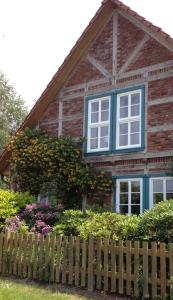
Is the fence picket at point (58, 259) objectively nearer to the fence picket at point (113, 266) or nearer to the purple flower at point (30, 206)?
the fence picket at point (113, 266)

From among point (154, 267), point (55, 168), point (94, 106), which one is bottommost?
point (154, 267)

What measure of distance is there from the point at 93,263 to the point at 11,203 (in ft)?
21.2

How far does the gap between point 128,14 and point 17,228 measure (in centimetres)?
865

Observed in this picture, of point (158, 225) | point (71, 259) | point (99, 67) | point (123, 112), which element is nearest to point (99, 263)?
point (71, 259)

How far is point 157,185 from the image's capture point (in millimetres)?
14734

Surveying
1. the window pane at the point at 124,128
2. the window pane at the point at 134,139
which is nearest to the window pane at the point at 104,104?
the window pane at the point at 124,128

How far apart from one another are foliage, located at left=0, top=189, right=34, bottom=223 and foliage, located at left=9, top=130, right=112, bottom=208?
1350mm

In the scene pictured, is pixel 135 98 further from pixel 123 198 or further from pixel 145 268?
pixel 145 268

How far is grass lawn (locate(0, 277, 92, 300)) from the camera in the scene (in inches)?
324

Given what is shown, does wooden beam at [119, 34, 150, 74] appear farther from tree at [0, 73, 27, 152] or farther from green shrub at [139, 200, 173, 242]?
tree at [0, 73, 27, 152]

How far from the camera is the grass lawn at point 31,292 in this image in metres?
8.23

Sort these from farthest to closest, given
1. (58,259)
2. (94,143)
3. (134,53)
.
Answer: (94,143)
(134,53)
(58,259)

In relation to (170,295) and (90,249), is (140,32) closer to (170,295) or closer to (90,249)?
(90,249)

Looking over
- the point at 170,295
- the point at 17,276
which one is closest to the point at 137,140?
the point at 17,276
